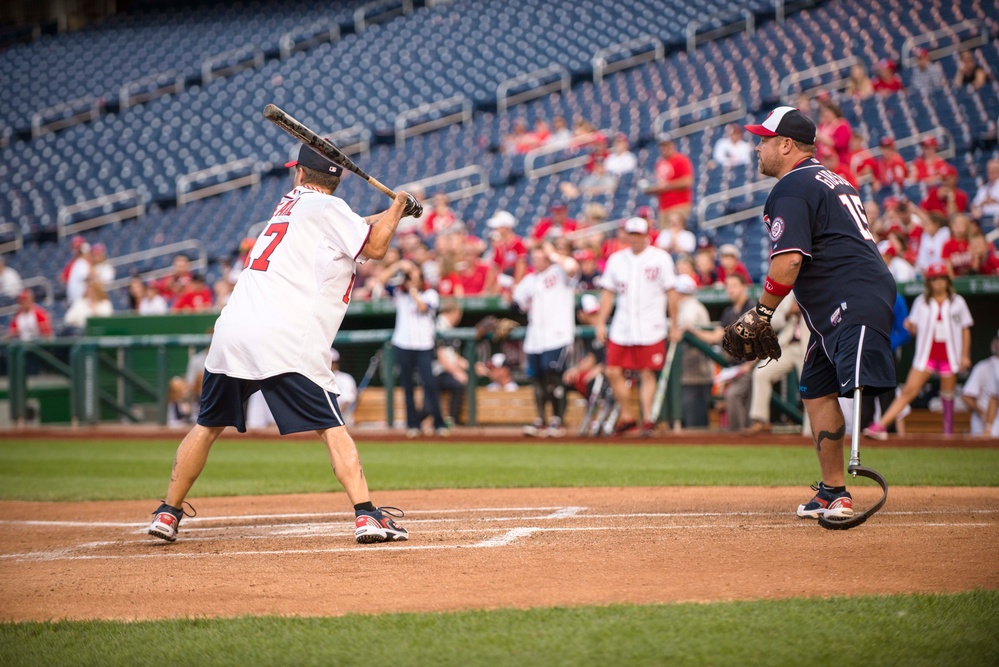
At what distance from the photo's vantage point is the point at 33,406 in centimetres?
1667

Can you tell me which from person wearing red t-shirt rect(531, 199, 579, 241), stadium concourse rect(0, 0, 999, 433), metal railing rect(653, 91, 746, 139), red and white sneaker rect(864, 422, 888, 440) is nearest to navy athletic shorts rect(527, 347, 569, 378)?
stadium concourse rect(0, 0, 999, 433)

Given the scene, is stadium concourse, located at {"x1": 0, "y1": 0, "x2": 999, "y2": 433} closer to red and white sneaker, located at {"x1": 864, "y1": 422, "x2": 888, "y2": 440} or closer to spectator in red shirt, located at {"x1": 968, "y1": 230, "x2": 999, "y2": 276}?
spectator in red shirt, located at {"x1": 968, "y1": 230, "x2": 999, "y2": 276}

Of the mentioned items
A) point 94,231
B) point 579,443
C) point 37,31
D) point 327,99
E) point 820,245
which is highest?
point 37,31

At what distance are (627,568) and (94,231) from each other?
22.6m

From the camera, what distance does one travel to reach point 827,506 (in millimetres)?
5727

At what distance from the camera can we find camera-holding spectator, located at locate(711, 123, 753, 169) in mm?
17719

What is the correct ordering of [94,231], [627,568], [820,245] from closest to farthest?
[627,568] < [820,245] < [94,231]

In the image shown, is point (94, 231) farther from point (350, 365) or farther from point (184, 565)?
point (184, 565)

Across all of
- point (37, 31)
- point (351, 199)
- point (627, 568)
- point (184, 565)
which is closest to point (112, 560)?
point (184, 565)

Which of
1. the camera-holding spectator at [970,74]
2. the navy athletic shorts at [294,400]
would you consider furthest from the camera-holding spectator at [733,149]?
the navy athletic shorts at [294,400]

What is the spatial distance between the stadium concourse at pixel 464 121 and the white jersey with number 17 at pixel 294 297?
838cm

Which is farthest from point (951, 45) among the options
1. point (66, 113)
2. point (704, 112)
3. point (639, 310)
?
point (66, 113)

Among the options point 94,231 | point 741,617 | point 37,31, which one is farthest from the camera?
point 37,31

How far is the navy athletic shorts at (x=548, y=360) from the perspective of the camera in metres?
12.6
